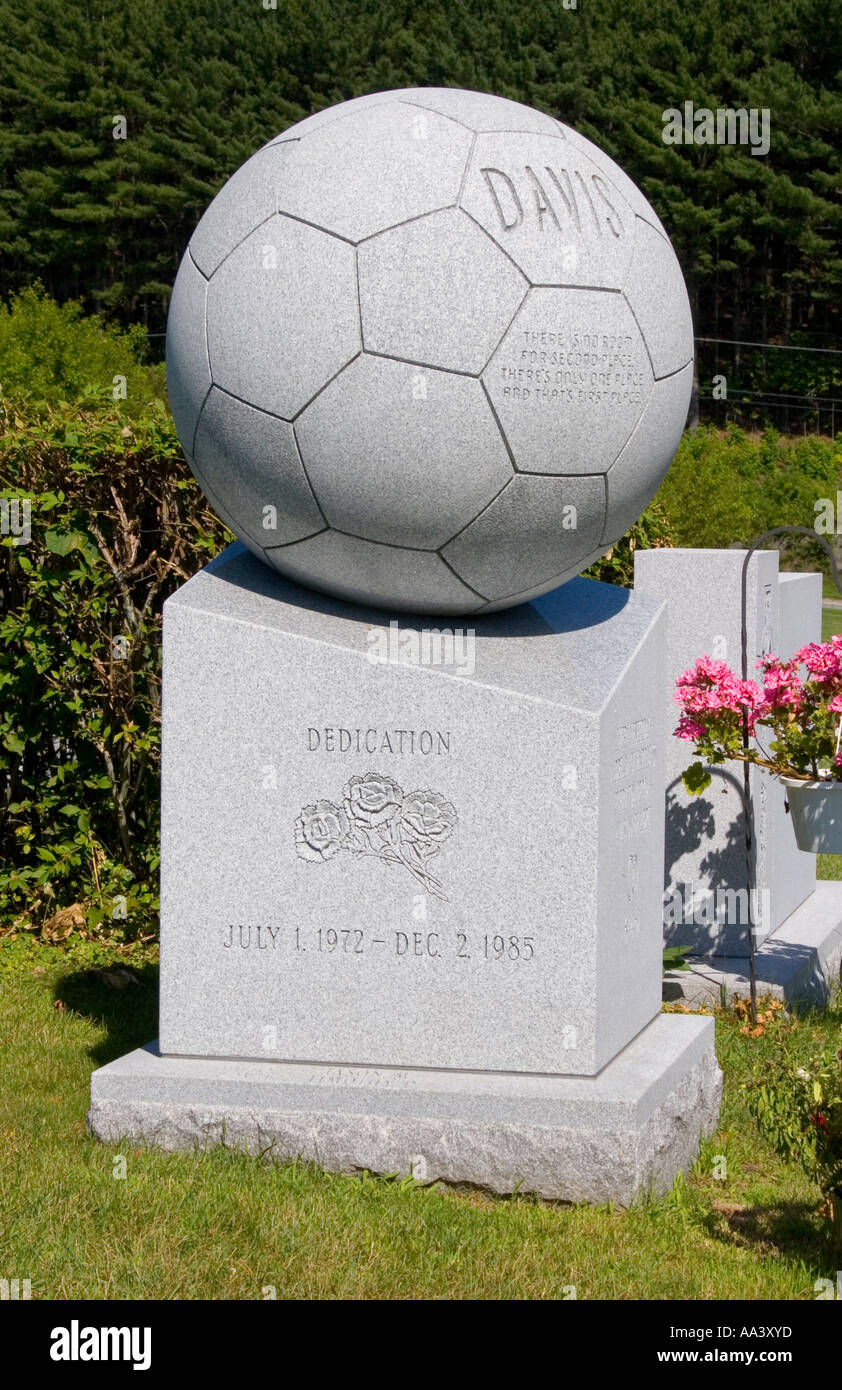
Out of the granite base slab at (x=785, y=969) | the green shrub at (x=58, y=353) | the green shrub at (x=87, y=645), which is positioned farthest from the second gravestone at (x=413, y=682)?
the green shrub at (x=58, y=353)

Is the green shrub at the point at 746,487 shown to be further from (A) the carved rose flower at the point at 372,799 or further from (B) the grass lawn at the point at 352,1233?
(B) the grass lawn at the point at 352,1233

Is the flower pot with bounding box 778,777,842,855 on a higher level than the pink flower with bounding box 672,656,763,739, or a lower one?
lower

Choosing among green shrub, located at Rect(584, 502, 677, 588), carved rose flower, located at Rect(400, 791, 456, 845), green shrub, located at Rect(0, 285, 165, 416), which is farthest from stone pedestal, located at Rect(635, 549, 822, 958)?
green shrub, located at Rect(0, 285, 165, 416)

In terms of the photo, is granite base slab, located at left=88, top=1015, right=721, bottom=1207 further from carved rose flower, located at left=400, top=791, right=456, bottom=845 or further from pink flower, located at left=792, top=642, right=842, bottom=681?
pink flower, located at left=792, top=642, right=842, bottom=681

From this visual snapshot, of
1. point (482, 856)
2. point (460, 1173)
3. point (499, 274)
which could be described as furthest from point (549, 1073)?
point (499, 274)

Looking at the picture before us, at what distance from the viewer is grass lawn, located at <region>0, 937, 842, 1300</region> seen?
12.1ft

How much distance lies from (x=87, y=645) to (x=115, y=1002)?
1.75m

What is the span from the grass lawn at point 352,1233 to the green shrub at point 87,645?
2.49m

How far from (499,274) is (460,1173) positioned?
8.45 feet

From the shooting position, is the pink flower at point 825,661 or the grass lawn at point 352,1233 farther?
the pink flower at point 825,661

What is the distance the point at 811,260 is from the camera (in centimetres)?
4247

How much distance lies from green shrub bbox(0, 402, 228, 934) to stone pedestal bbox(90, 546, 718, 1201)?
2509mm

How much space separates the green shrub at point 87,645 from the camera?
22.9ft

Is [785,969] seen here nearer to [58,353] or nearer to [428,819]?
[428,819]
